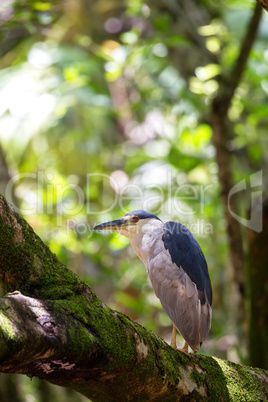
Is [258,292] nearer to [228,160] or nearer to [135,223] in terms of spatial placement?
[135,223]

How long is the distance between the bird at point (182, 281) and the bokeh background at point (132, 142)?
1.33 meters

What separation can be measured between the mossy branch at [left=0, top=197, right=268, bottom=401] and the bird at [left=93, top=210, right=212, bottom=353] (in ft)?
2.47

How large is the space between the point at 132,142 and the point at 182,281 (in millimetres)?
6909

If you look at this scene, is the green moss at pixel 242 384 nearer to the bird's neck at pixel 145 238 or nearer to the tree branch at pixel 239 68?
the bird's neck at pixel 145 238

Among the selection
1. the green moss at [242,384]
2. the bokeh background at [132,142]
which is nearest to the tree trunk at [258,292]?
the bokeh background at [132,142]

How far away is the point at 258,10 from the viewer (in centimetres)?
420

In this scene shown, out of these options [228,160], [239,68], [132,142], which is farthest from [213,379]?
[132,142]

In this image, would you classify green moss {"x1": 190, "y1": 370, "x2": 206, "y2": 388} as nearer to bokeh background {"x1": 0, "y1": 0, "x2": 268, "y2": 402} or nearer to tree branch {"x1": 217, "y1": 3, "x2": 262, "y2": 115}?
bokeh background {"x1": 0, "y1": 0, "x2": 268, "y2": 402}

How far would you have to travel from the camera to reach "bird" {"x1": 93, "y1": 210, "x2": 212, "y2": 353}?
3.24m

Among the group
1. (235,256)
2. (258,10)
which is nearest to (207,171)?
(235,256)

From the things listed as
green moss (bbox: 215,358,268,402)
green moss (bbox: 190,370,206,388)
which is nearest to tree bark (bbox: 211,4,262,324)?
green moss (bbox: 215,358,268,402)

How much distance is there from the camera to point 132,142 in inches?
392

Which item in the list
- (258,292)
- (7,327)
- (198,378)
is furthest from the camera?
(258,292)

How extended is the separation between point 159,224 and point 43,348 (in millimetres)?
2274
